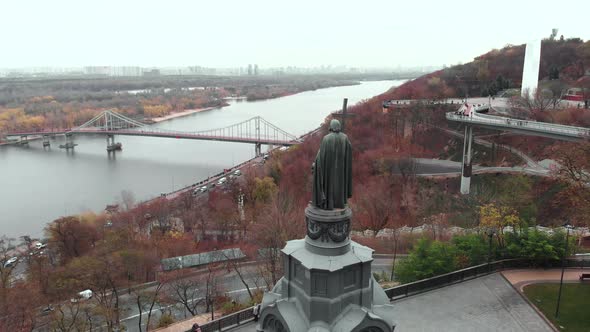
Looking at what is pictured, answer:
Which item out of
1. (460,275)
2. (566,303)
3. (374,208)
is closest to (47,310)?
(460,275)

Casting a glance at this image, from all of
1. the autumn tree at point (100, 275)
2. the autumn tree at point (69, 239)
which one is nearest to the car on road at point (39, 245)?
the autumn tree at point (69, 239)

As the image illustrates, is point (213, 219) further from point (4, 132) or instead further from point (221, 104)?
point (221, 104)

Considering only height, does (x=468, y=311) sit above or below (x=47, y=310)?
above

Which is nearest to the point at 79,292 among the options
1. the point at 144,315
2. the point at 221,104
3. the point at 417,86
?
the point at 144,315

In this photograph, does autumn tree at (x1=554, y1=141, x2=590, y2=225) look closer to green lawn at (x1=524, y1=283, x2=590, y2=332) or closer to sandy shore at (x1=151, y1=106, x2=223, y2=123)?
green lawn at (x1=524, y1=283, x2=590, y2=332)

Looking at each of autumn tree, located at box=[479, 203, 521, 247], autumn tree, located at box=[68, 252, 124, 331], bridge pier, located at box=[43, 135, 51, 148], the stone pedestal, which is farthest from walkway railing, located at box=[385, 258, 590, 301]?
bridge pier, located at box=[43, 135, 51, 148]

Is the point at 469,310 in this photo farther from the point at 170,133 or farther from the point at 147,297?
the point at 170,133
